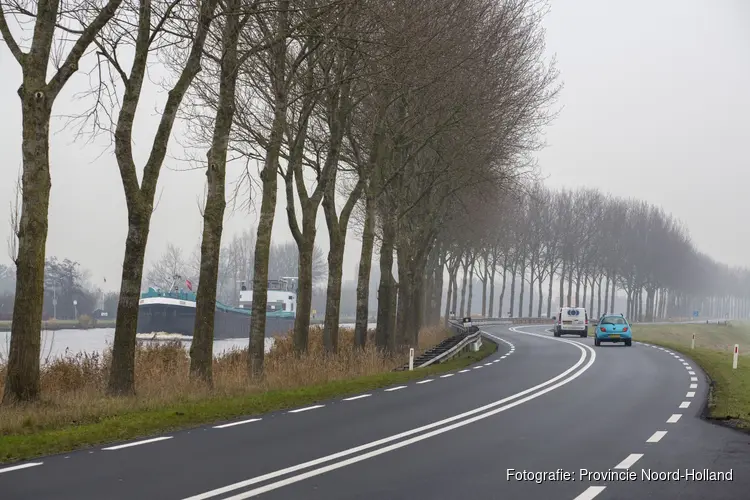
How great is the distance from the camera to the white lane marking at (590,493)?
7.95 meters

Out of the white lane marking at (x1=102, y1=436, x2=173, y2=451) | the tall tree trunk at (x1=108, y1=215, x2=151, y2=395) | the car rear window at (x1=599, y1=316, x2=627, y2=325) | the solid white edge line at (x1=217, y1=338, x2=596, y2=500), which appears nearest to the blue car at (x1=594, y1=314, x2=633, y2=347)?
the car rear window at (x1=599, y1=316, x2=627, y2=325)

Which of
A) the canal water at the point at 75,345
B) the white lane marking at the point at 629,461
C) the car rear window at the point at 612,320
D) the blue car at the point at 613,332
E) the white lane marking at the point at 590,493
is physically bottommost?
the canal water at the point at 75,345

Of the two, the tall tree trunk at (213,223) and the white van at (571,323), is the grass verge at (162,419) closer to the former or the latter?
the tall tree trunk at (213,223)

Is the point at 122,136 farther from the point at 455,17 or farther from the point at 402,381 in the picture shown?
the point at 455,17

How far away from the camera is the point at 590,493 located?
8.13 metres

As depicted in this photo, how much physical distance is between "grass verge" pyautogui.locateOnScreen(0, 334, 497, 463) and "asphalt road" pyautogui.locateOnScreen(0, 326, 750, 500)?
1.47 feet

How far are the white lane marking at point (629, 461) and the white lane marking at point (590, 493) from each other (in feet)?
4.27

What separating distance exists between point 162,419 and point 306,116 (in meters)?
11.9

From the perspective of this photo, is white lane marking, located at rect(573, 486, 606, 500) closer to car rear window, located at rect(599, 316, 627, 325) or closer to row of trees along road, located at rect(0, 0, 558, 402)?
row of trees along road, located at rect(0, 0, 558, 402)

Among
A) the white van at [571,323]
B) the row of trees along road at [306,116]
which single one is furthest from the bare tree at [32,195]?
the white van at [571,323]

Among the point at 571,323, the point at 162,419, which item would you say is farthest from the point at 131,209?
the point at 571,323

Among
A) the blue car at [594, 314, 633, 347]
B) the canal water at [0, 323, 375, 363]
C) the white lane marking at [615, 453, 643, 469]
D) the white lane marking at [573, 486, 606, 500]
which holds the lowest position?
the canal water at [0, 323, 375, 363]

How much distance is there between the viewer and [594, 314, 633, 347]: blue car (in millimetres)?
43688

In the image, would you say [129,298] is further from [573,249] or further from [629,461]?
[573,249]
